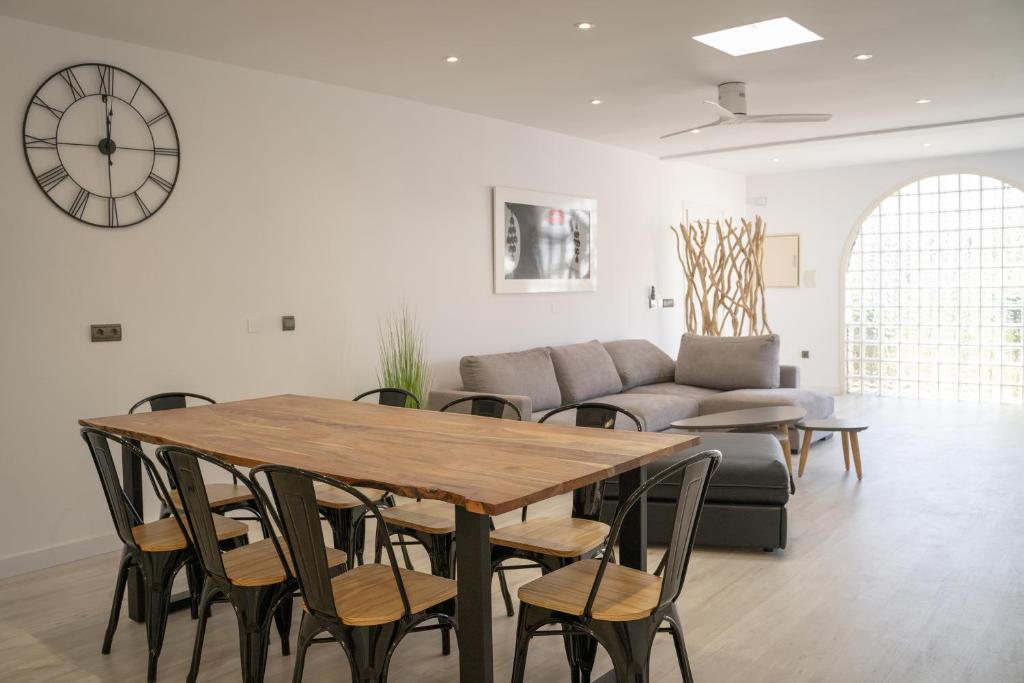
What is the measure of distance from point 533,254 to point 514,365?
1.15 meters

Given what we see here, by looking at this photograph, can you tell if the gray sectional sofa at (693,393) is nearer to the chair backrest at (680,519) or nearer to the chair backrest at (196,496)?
the chair backrest at (680,519)

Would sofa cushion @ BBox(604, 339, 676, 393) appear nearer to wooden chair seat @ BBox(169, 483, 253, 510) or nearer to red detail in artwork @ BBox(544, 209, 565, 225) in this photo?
red detail in artwork @ BBox(544, 209, 565, 225)

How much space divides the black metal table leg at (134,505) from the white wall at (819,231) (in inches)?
322

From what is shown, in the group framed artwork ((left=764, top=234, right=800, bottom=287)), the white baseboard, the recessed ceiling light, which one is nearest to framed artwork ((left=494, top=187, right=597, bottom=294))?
the recessed ceiling light

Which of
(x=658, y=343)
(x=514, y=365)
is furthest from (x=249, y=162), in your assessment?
(x=658, y=343)

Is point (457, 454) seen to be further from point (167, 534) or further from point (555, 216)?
point (555, 216)

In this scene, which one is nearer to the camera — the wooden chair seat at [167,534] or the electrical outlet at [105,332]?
the wooden chair seat at [167,534]

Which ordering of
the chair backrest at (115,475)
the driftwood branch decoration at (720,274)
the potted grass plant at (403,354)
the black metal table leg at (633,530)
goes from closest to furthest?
the black metal table leg at (633,530) < the chair backrest at (115,475) < the potted grass plant at (403,354) < the driftwood branch decoration at (720,274)

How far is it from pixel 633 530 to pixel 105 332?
2903 mm

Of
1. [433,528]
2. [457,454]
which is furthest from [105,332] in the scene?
[457,454]

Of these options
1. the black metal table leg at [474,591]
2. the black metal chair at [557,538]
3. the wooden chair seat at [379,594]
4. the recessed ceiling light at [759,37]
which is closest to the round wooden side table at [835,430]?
the recessed ceiling light at [759,37]

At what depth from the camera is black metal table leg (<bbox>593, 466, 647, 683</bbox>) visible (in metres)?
2.58

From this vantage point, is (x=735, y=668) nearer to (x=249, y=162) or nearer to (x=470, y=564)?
(x=470, y=564)

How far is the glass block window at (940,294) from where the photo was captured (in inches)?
340
